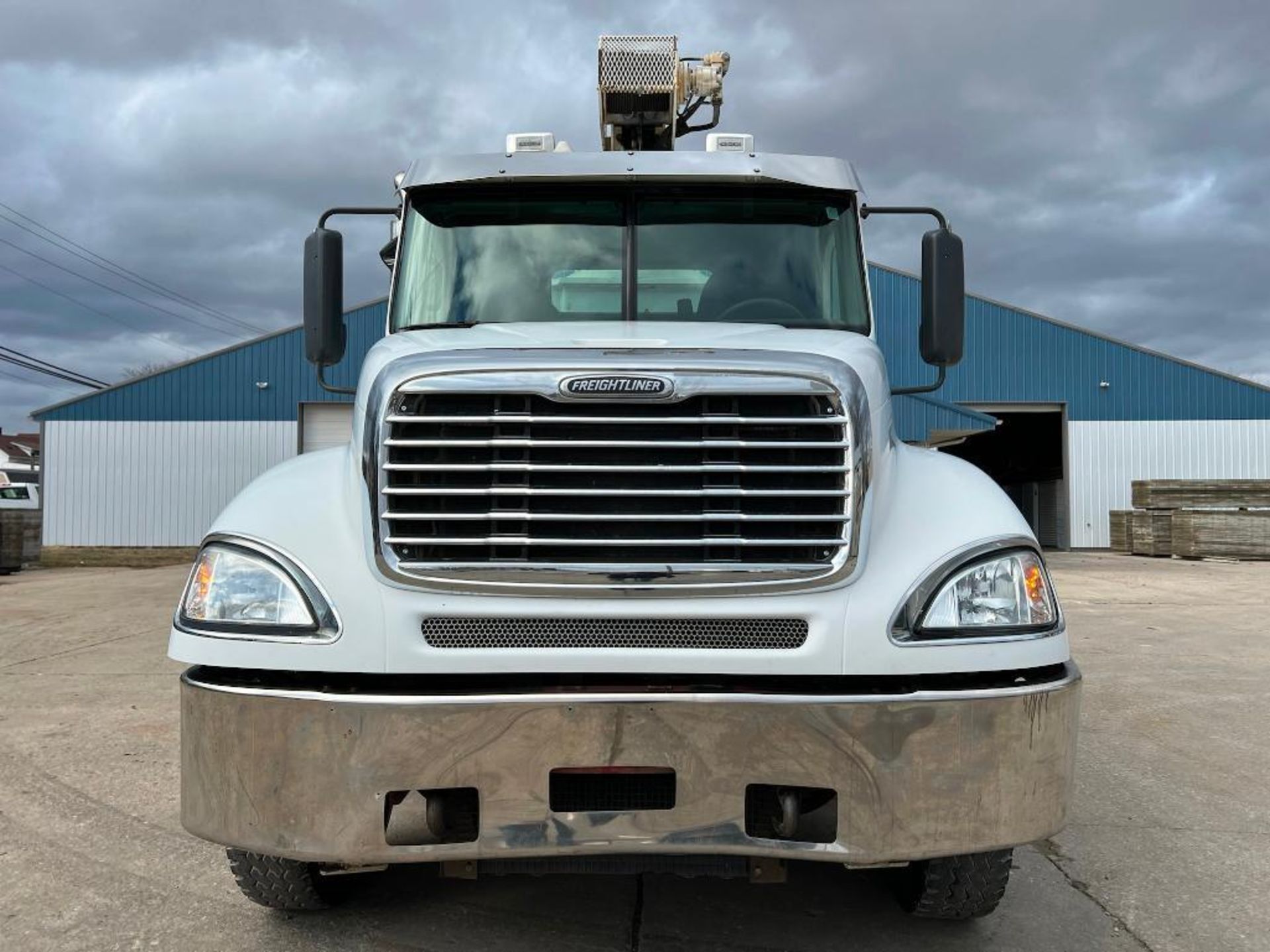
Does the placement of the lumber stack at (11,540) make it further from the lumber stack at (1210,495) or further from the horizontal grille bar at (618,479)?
the lumber stack at (1210,495)

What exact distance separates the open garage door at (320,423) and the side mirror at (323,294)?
21046 mm

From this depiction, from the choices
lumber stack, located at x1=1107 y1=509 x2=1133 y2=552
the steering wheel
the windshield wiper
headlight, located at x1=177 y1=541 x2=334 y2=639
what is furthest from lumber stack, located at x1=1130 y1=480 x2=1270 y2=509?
headlight, located at x1=177 y1=541 x2=334 y2=639

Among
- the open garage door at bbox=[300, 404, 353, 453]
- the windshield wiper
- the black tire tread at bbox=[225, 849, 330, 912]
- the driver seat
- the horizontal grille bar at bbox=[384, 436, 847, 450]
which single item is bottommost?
the black tire tread at bbox=[225, 849, 330, 912]

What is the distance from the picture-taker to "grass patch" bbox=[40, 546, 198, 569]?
2372 cm

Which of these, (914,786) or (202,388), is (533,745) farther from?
(202,388)

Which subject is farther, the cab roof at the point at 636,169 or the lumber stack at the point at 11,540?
the lumber stack at the point at 11,540

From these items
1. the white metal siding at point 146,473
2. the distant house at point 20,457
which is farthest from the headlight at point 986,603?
the distant house at point 20,457

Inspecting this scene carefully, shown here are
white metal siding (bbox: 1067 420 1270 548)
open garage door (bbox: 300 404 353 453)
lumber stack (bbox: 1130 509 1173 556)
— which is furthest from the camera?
white metal siding (bbox: 1067 420 1270 548)

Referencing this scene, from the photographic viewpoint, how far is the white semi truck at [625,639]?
7.84 ft

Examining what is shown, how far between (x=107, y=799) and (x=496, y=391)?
3.22 metres

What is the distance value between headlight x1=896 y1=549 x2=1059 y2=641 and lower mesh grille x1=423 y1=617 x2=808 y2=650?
314 millimetres

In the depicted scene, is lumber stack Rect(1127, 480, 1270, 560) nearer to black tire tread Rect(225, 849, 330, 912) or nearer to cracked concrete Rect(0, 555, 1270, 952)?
cracked concrete Rect(0, 555, 1270, 952)

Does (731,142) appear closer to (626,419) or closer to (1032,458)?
(626,419)

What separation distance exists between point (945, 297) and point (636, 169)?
4.48ft
